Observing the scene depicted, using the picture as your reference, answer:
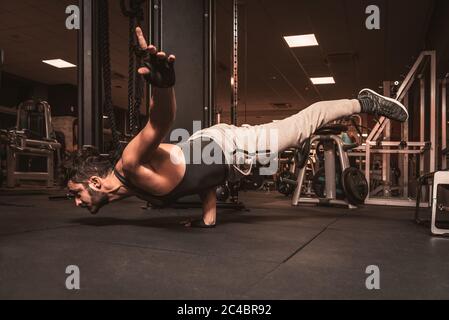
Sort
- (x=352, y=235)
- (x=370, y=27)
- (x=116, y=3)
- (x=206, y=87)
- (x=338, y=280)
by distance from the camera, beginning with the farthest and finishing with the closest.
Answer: (x=370, y=27)
(x=116, y=3)
(x=206, y=87)
(x=352, y=235)
(x=338, y=280)

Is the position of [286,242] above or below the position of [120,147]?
below

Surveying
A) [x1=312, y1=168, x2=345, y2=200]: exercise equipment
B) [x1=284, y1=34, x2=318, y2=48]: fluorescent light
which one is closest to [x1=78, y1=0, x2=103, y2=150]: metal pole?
[x1=312, y1=168, x2=345, y2=200]: exercise equipment

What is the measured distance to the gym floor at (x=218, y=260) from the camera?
0.82 m

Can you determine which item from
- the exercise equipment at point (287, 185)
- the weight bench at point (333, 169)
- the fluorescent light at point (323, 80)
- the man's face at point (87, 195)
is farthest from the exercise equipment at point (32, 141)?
the fluorescent light at point (323, 80)

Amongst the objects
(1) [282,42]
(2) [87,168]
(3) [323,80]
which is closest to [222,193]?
(2) [87,168]

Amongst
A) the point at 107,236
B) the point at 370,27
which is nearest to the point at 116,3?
the point at 370,27

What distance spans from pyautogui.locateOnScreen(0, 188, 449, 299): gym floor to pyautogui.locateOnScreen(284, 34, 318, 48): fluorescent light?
4602mm

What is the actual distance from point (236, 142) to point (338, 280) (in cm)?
95

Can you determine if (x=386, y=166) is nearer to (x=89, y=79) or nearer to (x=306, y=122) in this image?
(x=306, y=122)

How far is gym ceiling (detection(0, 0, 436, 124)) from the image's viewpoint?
4.94 m

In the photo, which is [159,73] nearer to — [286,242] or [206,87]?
[286,242]

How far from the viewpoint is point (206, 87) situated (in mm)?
2600

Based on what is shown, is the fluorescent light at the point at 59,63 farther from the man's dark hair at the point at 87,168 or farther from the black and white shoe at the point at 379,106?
the black and white shoe at the point at 379,106

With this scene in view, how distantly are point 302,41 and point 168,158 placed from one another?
202 inches
